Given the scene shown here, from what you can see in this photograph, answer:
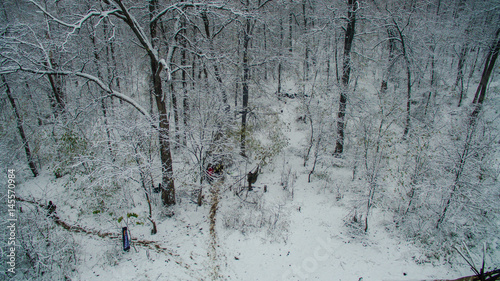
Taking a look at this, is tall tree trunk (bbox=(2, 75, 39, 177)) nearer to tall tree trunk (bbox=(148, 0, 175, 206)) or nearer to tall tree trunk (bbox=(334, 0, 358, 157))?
tall tree trunk (bbox=(148, 0, 175, 206))

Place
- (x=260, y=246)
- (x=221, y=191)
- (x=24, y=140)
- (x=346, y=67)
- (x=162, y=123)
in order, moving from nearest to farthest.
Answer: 1. (x=260, y=246)
2. (x=162, y=123)
3. (x=221, y=191)
4. (x=346, y=67)
5. (x=24, y=140)

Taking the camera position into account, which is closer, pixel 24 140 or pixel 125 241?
pixel 125 241

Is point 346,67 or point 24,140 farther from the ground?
point 346,67

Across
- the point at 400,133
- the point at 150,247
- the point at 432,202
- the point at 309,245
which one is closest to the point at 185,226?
the point at 150,247

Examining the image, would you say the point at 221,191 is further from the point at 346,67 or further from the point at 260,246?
the point at 346,67

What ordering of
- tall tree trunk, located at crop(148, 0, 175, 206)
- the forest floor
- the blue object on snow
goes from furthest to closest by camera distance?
tall tree trunk, located at crop(148, 0, 175, 206) < the blue object on snow < the forest floor

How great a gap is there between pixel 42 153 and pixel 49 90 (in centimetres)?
424

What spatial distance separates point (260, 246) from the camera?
7781mm

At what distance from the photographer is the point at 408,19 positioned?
43.7ft

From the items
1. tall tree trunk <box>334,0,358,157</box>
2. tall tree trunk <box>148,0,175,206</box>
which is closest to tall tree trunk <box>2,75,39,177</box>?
tall tree trunk <box>148,0,175,206</box>

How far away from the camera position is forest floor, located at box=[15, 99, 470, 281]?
22.4 feet

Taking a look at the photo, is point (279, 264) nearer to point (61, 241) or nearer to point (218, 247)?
point (218, 247)

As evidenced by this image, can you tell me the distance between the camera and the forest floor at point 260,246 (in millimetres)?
6832

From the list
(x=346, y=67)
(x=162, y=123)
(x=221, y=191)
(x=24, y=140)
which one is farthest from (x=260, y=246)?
(x=24, y=140)
